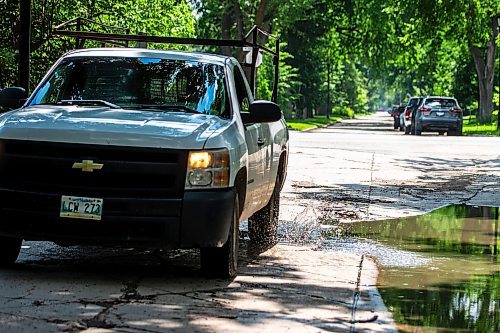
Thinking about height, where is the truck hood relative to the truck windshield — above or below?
below

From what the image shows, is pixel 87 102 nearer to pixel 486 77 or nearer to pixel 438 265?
pixel 438 265

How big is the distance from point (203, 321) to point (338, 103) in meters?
96.3

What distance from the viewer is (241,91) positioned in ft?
33.3

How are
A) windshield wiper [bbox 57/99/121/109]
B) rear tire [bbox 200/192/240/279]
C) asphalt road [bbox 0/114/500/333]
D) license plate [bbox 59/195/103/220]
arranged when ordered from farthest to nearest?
1. windshield wiper [bbox 57/99/121/109]
2. rear tire [bbox 200/192/240/279]
3. license plate [bbox 59/195/103/220]
4. asphalt road [bbox 0/114/500/333]

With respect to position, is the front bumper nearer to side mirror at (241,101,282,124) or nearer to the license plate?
the license plate

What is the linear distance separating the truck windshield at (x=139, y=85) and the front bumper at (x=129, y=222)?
1.33 metres

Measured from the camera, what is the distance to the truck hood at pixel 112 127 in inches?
310

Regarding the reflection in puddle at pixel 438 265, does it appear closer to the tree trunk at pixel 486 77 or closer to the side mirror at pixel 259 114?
the side mirror at pixel 259 114

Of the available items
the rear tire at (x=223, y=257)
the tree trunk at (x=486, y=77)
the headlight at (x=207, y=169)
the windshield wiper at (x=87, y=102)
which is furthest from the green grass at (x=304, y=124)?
the headlight at (x=207, y=169)

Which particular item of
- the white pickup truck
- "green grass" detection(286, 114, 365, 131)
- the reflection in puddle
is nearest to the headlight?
the white pickup truck

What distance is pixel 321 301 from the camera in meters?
7.69

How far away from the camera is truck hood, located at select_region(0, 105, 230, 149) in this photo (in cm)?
788

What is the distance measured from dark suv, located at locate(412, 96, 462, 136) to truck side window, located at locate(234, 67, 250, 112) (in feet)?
116

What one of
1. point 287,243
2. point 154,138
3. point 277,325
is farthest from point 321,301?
point 287,243
